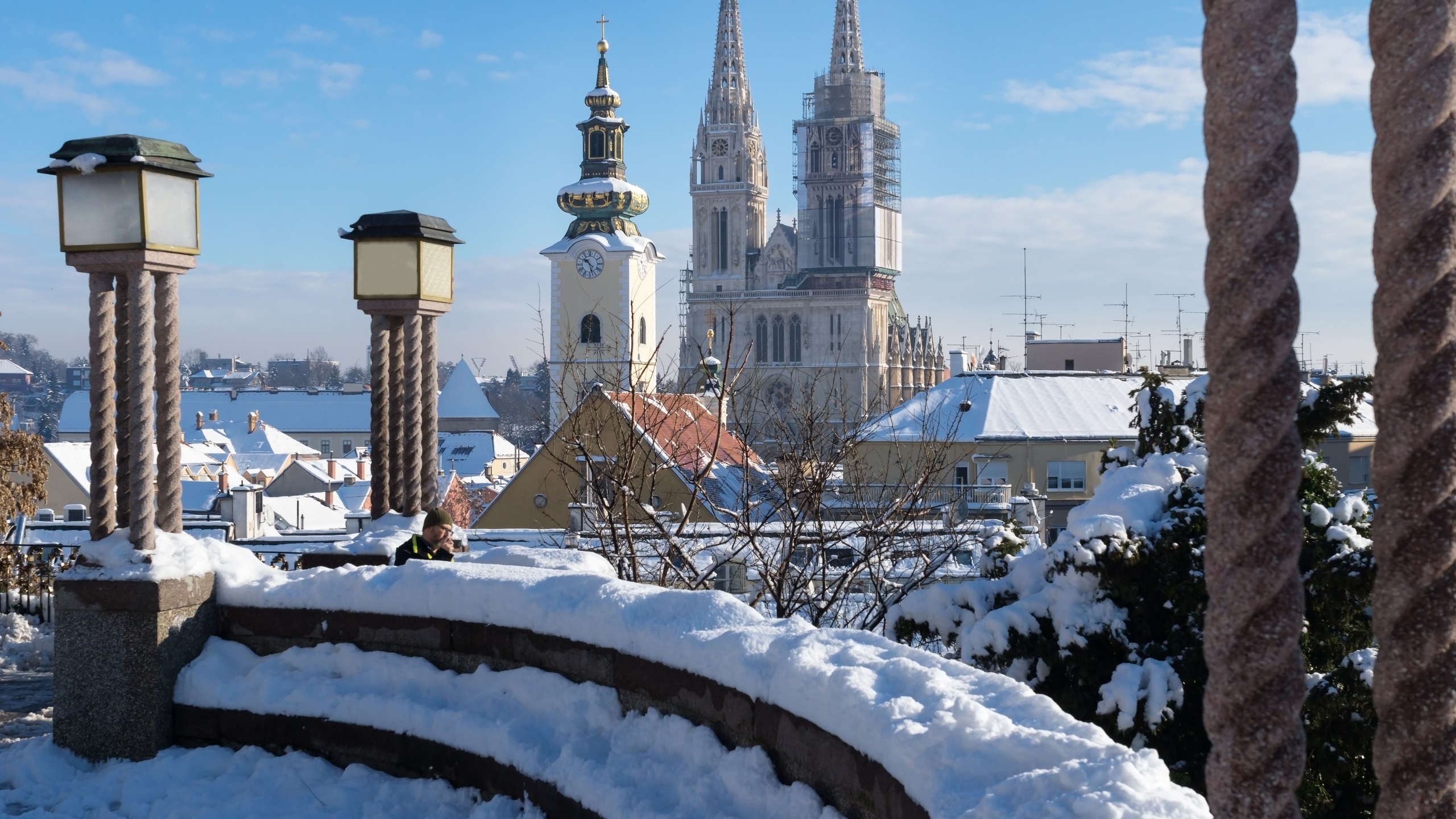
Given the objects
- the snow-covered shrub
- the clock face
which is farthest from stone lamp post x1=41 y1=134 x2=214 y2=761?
the clock face

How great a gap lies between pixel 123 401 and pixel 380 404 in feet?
8.09

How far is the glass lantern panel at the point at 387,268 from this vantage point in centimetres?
891

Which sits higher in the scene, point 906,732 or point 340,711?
point 906,732

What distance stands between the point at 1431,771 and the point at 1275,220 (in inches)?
32.1

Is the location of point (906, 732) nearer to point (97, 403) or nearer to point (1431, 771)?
point (1431, 771)

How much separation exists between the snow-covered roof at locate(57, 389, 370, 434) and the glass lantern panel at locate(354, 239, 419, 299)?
4024 inches

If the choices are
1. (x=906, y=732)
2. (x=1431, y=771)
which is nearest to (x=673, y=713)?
(x=906, y=732)

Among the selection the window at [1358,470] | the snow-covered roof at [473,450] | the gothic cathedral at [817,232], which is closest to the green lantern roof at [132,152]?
the window at [1358,470]

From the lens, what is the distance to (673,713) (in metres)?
4.31

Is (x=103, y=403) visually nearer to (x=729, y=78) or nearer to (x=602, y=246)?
(x=602, y=246)

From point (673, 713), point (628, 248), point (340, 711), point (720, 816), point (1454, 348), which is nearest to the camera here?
point (1454, 348)

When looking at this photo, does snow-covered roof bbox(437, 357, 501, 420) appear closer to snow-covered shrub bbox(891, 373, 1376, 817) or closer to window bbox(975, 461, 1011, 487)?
window bbox(975, 461, 1011, 487)

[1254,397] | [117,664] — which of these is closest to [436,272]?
[117,664]

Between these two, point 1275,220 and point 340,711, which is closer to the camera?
point 1275,220
